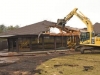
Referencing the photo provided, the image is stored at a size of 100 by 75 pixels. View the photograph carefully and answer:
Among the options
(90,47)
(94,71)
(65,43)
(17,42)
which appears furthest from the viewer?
(65,43)

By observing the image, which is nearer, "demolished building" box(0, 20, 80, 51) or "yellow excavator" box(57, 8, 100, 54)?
"yellow excavator" box(57, 8, 100, 54)

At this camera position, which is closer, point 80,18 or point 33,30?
point 80,18

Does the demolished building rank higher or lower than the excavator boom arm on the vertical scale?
lower

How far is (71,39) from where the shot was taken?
143ft

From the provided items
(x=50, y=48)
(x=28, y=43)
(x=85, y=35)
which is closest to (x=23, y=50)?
(x=28, y=43)

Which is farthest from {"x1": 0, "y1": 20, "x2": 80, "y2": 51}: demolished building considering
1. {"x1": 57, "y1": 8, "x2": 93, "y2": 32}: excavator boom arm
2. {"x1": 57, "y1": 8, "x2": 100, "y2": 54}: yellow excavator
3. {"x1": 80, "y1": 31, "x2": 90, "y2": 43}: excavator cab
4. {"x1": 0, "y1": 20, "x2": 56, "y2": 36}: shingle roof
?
{"x1": 80, "y1": 31, "x2": 90, "y2": 43}: excavator cab

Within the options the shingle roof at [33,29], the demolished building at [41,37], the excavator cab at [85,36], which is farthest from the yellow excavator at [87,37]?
the shingle roof at [33,29]

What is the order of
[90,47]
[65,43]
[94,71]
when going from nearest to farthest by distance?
1. [94,71]
2. [90,47]
3. [65,43]

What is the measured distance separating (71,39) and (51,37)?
4.12m

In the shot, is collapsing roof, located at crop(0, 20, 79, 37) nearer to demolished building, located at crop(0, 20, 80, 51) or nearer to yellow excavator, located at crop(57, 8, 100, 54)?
demolished building, located at crop(0, 20, 80, 51)

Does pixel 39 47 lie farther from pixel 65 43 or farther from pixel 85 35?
pixel 85 35

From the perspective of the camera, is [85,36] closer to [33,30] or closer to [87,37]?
[87,37]

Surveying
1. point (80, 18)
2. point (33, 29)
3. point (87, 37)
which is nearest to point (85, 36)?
point (87, 37)

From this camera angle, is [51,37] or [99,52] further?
[51,37]
